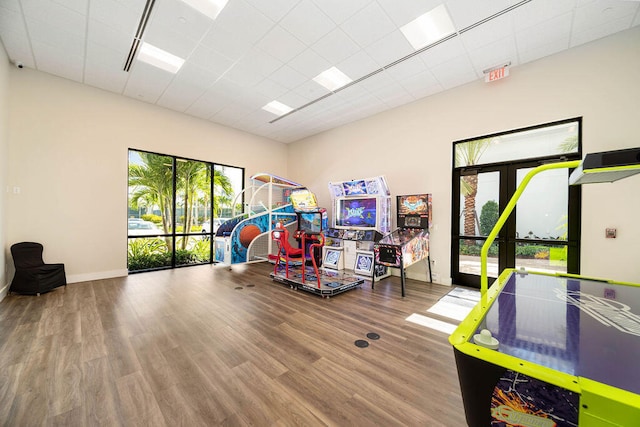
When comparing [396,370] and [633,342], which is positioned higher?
[633,342]

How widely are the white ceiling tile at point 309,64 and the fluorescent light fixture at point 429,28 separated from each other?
4.17ft

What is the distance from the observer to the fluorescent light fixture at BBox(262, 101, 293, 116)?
5.50 metres

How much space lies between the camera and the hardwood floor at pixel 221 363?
165 centimetres

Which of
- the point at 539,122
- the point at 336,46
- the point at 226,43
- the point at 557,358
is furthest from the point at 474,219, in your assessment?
the point at 226,43

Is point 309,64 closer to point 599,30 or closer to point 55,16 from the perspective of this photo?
point 55,16

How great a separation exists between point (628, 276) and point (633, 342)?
11.2ft

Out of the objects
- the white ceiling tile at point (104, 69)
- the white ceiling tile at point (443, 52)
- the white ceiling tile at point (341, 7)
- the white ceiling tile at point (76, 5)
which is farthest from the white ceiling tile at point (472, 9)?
the white ceiling tile at point (104, 69)

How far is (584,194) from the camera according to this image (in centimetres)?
343

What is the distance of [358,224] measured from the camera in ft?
17.6

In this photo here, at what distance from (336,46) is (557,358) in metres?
4.05

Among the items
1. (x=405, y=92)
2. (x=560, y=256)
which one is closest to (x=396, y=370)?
(x=560, y=256)

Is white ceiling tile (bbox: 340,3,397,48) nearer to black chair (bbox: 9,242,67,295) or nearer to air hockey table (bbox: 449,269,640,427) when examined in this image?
air hockey table (bbox: 449,269,640,427)

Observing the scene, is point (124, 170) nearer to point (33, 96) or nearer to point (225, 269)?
point (33, 96)

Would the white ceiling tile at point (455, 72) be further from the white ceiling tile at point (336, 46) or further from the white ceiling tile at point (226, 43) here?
the white ceiling tile at point (226, 43)
